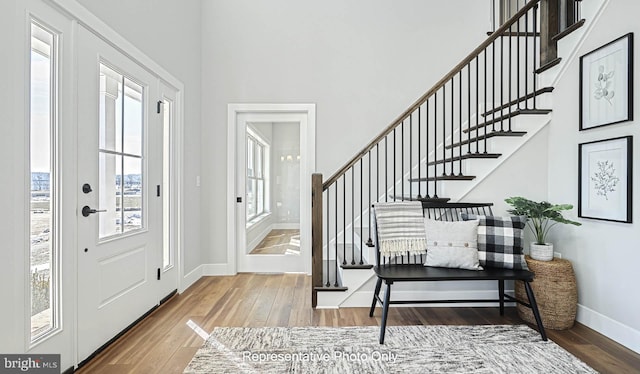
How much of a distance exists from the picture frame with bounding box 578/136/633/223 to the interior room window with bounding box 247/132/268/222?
3239mm

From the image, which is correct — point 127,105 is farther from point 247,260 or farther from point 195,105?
point 247,260

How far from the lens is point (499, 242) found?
111 inches

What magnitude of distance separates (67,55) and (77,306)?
1.49 metres

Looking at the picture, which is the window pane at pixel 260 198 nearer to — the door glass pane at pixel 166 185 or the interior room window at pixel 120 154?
the door glass pane at pixel 166 185

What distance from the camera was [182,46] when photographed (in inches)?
150

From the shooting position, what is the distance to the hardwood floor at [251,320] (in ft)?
7.41

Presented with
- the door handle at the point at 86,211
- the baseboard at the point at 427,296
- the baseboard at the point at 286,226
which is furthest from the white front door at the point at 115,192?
the baseboard at the point at 427,296

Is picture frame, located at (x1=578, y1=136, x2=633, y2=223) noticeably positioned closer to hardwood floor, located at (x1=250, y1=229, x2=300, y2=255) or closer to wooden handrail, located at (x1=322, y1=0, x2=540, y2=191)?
wooden handrail, located at (x1=322, y1=0, x2=540, y2=191)

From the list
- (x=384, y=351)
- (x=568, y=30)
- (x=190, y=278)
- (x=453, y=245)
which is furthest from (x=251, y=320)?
(x=568, y=30)

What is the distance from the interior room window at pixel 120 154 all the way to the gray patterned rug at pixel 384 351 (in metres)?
1.12

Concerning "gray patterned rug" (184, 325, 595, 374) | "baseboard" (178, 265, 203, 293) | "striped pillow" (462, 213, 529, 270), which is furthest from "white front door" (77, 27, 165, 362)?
"striped pillow" (462, 213, 529, 270)

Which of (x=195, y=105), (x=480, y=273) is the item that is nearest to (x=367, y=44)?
(x=195, y=105)

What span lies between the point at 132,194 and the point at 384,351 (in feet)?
7.27

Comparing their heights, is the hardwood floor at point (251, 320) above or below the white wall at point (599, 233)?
below
